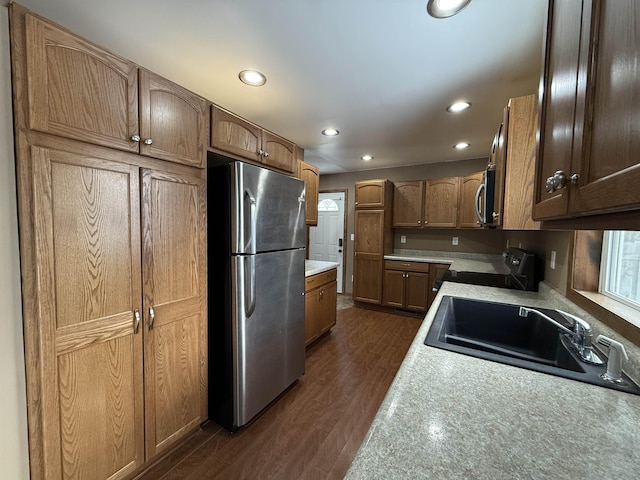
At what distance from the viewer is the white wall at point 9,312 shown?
3.03ft

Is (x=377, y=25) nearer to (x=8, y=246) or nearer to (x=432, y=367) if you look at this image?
(x=432, y=367)

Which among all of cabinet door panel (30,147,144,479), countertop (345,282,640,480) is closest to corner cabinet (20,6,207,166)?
cabinet door panel (30,147,144,479)

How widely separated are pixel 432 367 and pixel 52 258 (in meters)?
1.45

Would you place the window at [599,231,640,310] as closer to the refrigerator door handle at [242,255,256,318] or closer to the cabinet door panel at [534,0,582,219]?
the cabinet door panel at [534,0,582,219]

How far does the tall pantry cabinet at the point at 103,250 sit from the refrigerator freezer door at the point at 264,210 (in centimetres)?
21

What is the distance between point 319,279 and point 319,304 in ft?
0.93

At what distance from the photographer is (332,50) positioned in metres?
1.53

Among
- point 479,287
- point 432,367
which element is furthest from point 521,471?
point 479,287

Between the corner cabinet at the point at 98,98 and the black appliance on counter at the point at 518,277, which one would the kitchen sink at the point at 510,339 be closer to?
the black appliance on counter at the point at 518,277

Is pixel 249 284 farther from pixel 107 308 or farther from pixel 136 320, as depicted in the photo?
pixel 107 308

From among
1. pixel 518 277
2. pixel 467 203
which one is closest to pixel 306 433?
pixel 518 277

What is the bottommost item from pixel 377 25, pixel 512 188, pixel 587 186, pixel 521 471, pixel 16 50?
pixel 521 471

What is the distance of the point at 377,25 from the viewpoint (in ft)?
4.39

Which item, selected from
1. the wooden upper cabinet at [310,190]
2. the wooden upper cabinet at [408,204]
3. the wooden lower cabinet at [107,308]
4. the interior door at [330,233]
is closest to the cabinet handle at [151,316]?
the wooden lower cabinet at [107,308]
